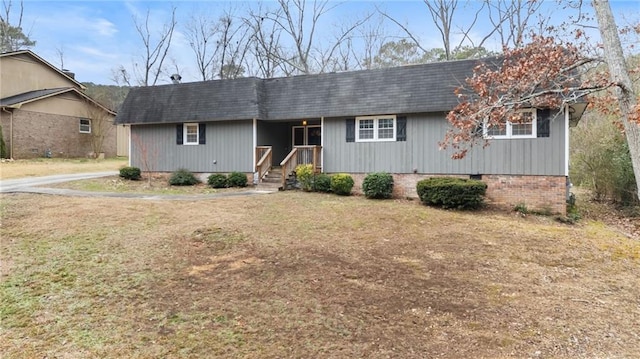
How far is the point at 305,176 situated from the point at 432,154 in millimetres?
4746

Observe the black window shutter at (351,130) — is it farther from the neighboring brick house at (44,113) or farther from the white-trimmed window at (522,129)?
the neighboring brick house at (44,113)

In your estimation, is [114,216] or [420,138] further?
[420,138]

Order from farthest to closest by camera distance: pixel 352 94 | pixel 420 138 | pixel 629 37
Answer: pixel 352 94, pixel 420 138, pixel 629 37

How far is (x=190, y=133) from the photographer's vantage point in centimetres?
1666

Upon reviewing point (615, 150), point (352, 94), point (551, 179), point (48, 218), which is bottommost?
point (48, 218)

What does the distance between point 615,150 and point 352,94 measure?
10004 millimetres

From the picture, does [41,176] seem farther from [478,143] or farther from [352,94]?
[478,143]

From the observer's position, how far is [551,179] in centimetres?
1154

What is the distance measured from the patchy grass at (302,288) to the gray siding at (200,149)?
6776mm

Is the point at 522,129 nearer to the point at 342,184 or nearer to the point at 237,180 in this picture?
the point at 342,184

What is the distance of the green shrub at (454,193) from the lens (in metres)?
11.0

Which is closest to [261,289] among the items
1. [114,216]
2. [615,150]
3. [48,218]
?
[114,216]

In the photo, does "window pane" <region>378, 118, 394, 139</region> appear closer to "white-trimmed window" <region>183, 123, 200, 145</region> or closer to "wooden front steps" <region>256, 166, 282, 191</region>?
"wooden front steps" <region>256, 166, 282, 191</region>

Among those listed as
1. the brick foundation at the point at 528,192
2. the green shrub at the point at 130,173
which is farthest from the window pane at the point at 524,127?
the green shrub at the point at 130,173
